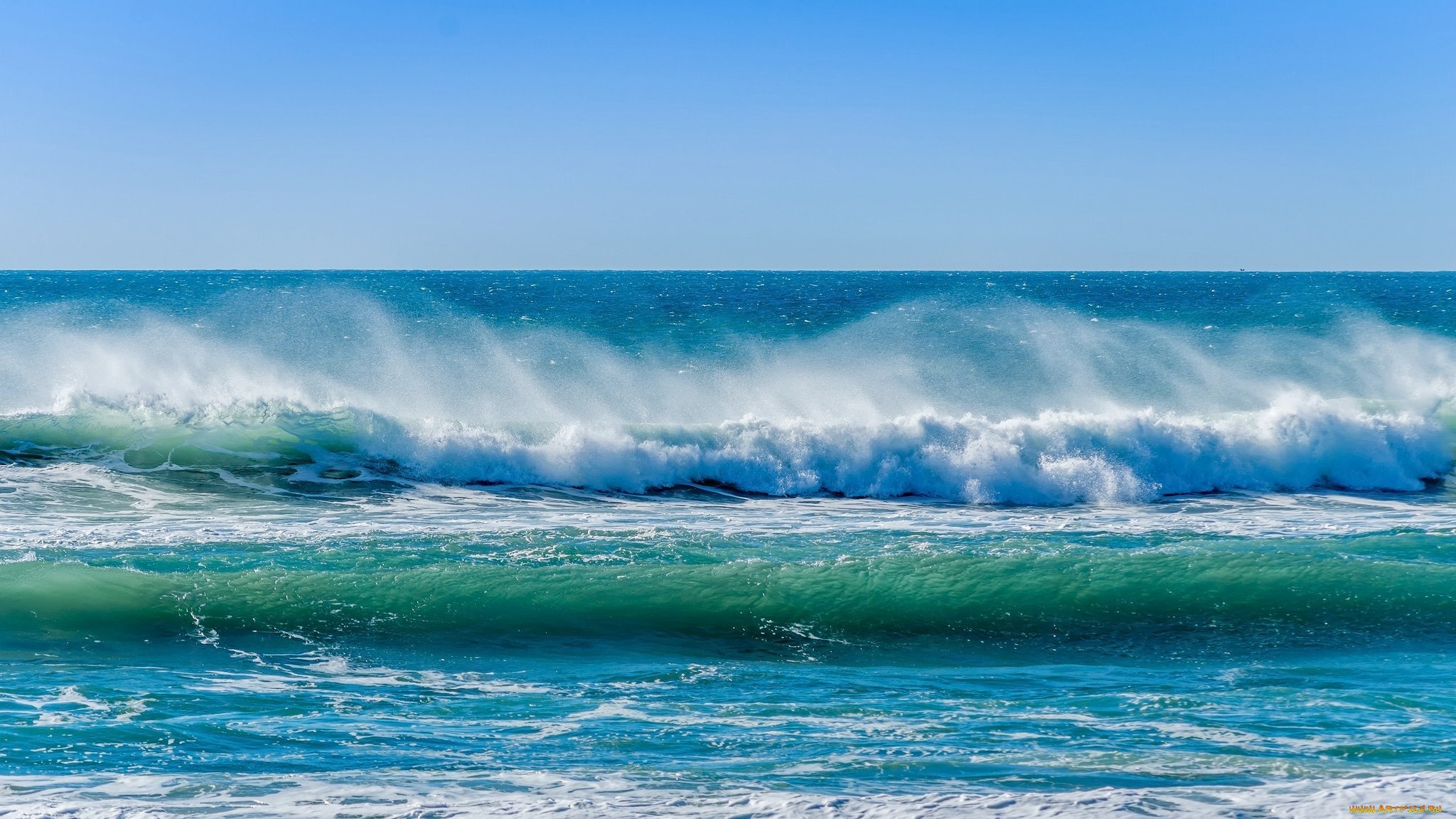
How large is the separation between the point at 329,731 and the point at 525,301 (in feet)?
199

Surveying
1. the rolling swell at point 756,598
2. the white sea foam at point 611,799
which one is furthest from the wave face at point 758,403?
the white sea foam at point 611,799

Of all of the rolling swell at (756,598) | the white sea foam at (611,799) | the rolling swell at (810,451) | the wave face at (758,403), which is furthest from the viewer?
the wave face at (758,403)

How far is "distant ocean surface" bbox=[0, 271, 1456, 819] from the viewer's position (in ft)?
22.0

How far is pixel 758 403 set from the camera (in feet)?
88.3

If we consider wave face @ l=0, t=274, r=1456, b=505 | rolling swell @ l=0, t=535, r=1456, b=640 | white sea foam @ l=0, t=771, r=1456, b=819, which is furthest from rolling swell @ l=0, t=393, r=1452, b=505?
white sea foam @ l=0, t=771, r=1456, b=819

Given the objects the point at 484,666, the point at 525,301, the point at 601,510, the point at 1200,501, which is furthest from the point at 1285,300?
the point at 484,666

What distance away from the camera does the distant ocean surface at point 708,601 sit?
264 inches

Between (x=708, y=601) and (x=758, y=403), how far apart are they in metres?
16.2

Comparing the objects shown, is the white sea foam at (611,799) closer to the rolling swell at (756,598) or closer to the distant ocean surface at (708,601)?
the distant ocean surface at (708,601)

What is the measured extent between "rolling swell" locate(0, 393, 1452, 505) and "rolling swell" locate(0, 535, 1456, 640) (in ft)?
19.1

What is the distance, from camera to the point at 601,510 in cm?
1619

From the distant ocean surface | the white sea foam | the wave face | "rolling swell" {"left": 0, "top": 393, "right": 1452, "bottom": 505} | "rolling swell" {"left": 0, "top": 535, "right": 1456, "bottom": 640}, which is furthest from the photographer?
the wave face

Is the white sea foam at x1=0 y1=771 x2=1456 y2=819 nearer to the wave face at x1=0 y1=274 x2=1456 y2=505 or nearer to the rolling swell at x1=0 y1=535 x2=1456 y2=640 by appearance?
the rolling swell at x1=0 y1=535 x2=1456 y2=640

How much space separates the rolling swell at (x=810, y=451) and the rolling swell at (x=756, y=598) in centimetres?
582
